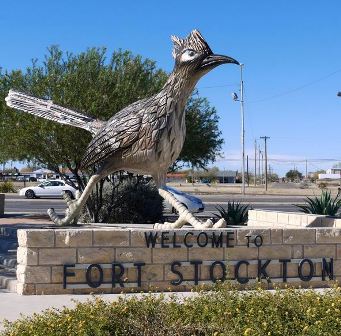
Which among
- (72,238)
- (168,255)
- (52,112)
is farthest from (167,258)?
(52,112)

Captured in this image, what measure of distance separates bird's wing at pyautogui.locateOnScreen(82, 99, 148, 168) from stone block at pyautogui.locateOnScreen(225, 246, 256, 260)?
232cm

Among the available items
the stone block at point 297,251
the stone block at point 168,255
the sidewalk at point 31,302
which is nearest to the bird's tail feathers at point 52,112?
the stone block at point 168,255

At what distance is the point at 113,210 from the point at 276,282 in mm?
11473

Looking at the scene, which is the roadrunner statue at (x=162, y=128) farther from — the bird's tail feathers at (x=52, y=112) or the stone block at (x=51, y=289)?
the stone block at (x=51, y=289)

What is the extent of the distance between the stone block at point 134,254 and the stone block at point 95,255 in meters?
0.10

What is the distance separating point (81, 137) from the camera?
66.3 feet

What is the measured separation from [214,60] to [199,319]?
4.76 metres

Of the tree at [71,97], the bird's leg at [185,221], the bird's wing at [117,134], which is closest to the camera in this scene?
the bird's leg at [185,221]

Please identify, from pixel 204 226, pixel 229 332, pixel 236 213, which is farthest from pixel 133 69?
pixel 229 332

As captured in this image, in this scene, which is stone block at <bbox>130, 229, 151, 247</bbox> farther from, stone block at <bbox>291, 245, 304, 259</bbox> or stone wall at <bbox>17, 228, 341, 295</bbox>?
stone block at <bbox>291, 245, 304, 259</bbox>

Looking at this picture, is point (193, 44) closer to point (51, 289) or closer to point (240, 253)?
point (240, 253)

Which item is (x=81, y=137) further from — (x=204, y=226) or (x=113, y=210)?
(x=204, y=226)

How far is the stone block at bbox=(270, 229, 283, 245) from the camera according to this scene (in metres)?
9.68

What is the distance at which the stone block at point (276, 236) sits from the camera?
9.68 m
